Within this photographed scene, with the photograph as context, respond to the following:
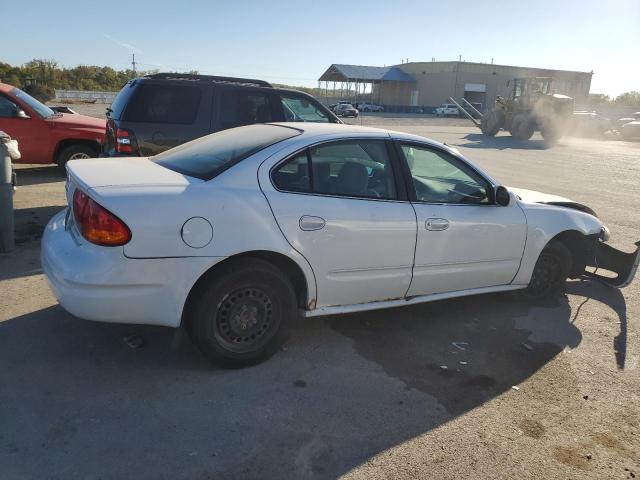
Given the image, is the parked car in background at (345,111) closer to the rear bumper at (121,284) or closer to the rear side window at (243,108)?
the rear side window at (243,108)

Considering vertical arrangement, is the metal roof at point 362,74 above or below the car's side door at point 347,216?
above

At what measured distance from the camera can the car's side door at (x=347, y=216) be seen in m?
3.51

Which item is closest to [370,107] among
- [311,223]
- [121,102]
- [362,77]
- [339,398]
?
[362,77]

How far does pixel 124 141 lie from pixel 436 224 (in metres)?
4.56

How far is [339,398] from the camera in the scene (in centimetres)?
331

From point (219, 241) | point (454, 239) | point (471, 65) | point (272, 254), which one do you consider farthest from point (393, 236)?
point (471, 65)

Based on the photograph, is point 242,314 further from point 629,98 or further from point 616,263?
point 629,98

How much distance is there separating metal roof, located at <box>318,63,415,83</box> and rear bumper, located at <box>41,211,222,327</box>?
68.8 metres

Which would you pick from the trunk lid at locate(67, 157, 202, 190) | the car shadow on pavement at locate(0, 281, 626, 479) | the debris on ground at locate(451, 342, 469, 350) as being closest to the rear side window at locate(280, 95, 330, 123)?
the trunk lid at locate(67, 157, 202, 190)

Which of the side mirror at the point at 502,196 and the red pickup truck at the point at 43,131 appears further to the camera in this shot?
the red pickup truck at the point at 43,131

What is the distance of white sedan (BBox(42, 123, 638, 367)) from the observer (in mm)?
3123

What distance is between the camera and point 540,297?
514 cm


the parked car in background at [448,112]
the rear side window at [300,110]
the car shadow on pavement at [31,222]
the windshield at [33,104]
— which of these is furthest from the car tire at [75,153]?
the parked car in background at [448,112]

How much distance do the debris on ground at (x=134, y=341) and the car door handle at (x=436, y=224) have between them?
2.25 m
